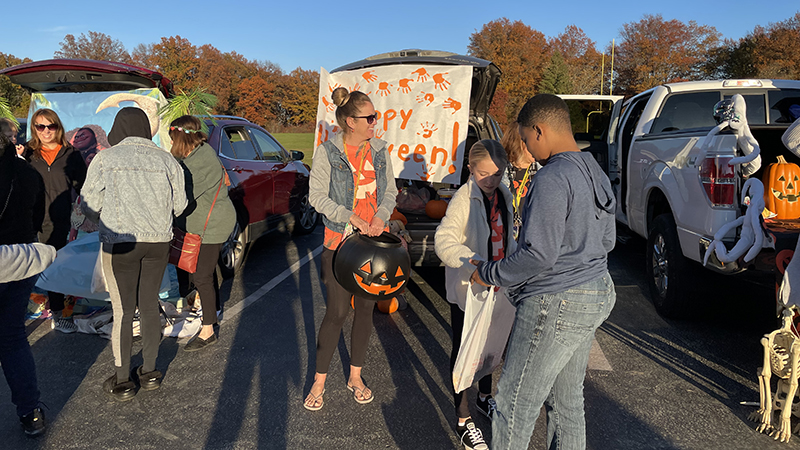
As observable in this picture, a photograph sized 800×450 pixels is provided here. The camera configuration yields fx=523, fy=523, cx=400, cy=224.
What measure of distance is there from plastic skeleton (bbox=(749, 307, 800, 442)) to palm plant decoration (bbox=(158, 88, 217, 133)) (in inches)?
199

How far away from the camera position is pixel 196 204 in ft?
14.7

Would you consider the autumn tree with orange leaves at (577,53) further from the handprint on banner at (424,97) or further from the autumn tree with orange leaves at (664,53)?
the handprint on banner at (424,97)

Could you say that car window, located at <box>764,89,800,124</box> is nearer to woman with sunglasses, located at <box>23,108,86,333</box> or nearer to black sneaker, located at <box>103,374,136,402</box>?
black sneaker, located at <box>103,374,136,402</box>

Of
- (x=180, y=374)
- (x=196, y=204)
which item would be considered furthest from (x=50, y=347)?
(x=196, y=204)

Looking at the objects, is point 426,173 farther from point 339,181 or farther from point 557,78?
point 557,78

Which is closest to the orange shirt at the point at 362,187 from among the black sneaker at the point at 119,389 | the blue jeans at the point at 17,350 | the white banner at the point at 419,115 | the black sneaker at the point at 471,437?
→ the black sneaker at the point at 471,437

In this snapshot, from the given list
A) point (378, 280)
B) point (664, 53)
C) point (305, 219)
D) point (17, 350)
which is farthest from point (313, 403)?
point (664, 53)

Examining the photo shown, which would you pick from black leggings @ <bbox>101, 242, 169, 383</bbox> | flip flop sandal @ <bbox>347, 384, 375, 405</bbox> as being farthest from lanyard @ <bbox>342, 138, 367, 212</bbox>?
black leggings @ <bbox>101, 242, 169, 383</bbox>

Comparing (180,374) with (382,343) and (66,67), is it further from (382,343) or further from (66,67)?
(66,67)

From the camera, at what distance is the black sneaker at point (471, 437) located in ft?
9.94

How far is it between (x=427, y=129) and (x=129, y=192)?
130 inches

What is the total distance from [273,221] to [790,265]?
6.07 m

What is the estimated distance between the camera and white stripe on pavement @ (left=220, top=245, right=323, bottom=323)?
17.7ft

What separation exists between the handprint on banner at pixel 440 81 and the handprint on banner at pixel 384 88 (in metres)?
0.57
